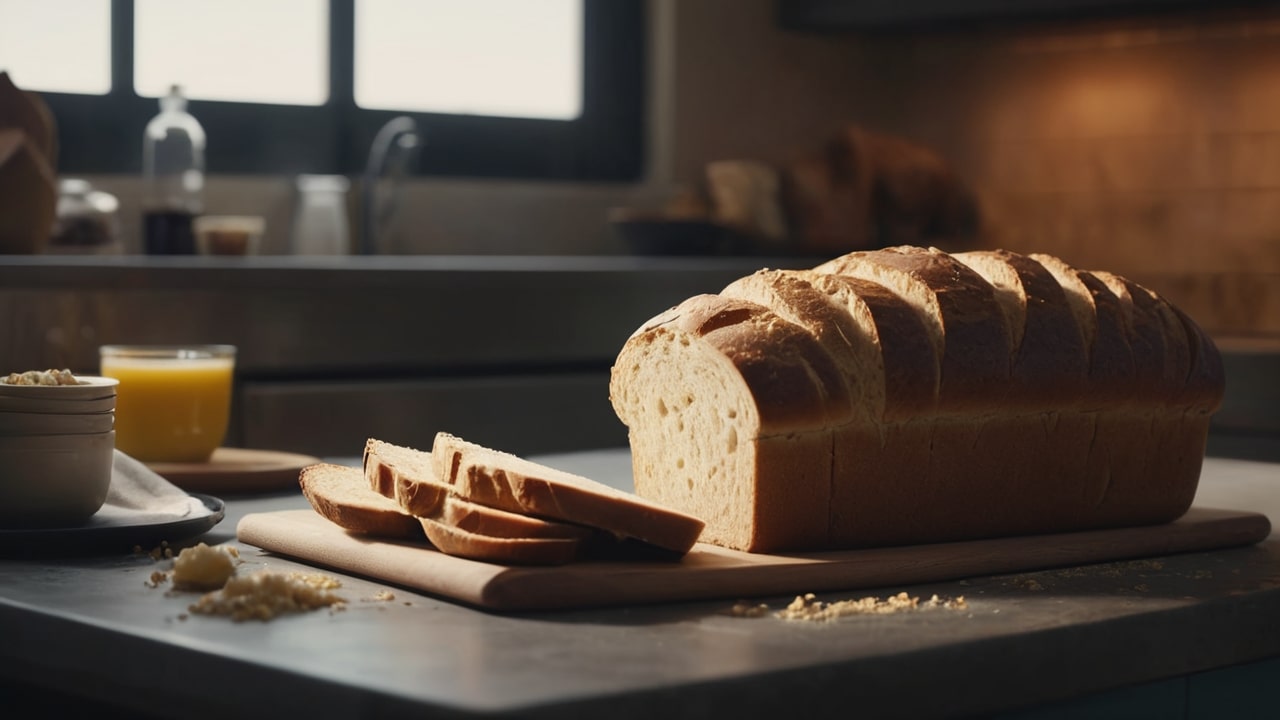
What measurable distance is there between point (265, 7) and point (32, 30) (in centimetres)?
58

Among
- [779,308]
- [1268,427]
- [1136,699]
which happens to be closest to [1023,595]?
[1136,699]

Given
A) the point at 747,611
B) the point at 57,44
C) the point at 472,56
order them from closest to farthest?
the point at 747,611
the point at 57,44
the point at 472,56

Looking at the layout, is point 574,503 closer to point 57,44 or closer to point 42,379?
point 42,379

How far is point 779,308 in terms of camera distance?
4.16 feet

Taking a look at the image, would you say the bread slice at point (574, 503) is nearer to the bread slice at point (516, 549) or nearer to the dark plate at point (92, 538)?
the bread slice at point (516, 549)

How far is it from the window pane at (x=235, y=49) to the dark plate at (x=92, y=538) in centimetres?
290

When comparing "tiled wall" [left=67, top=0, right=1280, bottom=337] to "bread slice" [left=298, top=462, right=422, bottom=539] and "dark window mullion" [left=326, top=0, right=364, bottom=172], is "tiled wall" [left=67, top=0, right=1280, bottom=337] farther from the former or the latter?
"bread slice" [left=298, top=462, right=422, bottom=539]

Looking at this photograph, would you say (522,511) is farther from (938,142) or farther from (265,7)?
(938,142)

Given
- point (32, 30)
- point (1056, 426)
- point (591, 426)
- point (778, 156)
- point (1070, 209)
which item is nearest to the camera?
point (1056, 426)

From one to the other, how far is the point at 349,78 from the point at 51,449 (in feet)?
10.3

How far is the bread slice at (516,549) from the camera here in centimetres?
A: 102

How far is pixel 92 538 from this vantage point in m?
1.17

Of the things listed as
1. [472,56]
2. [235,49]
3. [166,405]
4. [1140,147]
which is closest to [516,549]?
[166,405]

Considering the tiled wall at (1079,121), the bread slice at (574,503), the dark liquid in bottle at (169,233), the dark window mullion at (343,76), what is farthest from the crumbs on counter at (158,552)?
the tiled wall at (1079,121)
